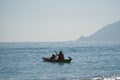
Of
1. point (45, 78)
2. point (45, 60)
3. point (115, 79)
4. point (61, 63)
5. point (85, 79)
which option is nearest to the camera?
point (115, 79)

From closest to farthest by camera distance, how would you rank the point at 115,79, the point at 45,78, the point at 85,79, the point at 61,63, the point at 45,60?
the point at 115,79 < the point at 85,79 < the point at 45,78 < the point at 61,63 < the point at 45,60

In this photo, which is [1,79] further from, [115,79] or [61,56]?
[61,56]

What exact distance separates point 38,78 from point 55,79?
1923mm

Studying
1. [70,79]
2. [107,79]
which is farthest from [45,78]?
[107,79]

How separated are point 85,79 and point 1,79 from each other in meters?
7.97

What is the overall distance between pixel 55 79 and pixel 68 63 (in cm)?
1880

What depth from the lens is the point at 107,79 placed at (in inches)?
1005

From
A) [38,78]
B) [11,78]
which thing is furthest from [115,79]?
[11,78]

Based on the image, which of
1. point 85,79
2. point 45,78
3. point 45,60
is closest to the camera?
point 85,79

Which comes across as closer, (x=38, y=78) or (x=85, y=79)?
(x=85, y=79)

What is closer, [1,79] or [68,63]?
[1,79]

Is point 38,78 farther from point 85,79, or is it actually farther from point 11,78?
point 85,79

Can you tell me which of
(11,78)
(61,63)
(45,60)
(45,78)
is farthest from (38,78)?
(45,60)

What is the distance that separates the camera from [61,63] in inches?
1842
